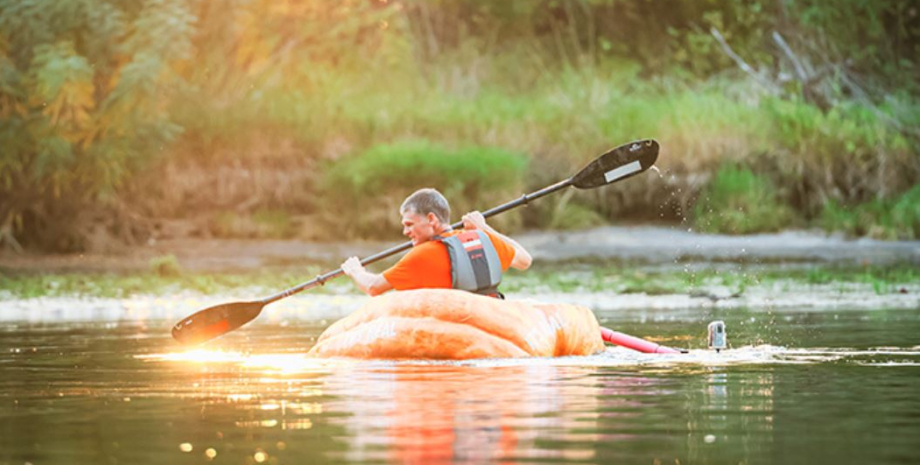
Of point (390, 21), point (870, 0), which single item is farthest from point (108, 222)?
point (870, 0)

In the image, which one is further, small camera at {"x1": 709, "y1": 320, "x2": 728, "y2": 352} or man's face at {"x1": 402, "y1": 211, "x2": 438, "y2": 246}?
small camera at {"x1": 709, "y1": 320, "x2": 728, "y2": 352}

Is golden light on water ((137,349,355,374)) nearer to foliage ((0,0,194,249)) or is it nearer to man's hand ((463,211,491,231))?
man's hand ((463,211,491,231))

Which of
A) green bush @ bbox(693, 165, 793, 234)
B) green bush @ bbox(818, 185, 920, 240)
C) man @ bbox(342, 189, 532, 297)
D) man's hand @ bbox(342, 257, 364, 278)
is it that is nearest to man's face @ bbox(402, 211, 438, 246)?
man @ bbox(342, 189, 532, 297)

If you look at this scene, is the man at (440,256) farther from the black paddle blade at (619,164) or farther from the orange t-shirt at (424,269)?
the black paddle blade at (619,164)

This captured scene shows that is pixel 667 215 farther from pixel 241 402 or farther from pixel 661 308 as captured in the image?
pixel 241 402

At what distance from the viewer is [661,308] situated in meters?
18.1

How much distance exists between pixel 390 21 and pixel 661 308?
47.7 feet

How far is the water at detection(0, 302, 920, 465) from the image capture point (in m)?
7.50

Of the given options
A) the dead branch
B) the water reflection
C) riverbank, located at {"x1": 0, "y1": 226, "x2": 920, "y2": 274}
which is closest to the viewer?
Result: the water reflection

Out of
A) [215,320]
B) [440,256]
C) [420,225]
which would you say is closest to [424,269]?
[440,256]

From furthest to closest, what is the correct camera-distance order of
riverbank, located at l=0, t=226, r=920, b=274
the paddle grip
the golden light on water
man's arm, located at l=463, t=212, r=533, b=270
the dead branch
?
1. the dead branch
2. riverbank, located at l=0, t=226, r=920, b=274
3. man's arm, located at l=463, t=212, r=533, b=270
4. the paddle grip
5. the golden light on water

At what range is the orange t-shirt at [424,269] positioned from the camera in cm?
1209

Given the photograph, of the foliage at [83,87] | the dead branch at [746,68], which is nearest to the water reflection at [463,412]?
the foliage at [83,87]

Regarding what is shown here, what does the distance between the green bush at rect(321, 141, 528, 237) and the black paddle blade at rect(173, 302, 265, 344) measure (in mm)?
12873
